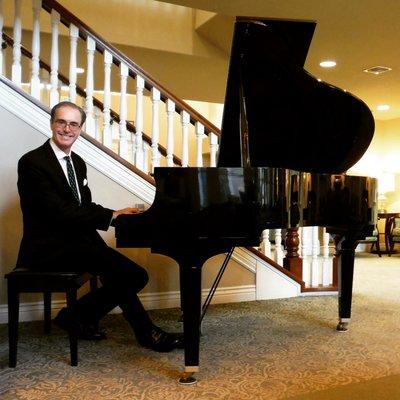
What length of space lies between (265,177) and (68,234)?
104 cm

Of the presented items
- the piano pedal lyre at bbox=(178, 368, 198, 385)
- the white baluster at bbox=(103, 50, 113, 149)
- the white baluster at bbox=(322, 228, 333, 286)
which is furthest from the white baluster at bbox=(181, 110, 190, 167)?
the piano pedal lyre at bbox=(178, 368, 198, 385)

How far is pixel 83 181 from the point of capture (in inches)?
105

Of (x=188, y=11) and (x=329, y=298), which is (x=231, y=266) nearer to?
(x=329, y=298)

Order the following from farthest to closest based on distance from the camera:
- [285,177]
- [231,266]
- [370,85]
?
[370,85] < [231,266] < [285,177]

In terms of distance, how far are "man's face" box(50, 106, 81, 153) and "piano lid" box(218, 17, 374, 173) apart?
0.80 m

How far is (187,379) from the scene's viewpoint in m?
1.99


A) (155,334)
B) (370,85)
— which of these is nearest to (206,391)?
→ (155,334)

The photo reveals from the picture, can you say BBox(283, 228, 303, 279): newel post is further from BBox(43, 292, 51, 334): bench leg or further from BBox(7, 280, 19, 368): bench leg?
BBox(7, 280, 19, 368): bench leg

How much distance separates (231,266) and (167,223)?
1.90 m

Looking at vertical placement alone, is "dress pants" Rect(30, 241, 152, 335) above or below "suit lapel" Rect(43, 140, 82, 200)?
below

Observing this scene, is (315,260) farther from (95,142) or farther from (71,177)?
(71,177)

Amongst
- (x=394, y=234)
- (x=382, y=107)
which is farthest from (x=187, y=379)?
(x=382, y=107)

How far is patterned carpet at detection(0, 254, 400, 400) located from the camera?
74.3 inches

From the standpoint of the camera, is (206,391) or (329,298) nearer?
(206,391)
